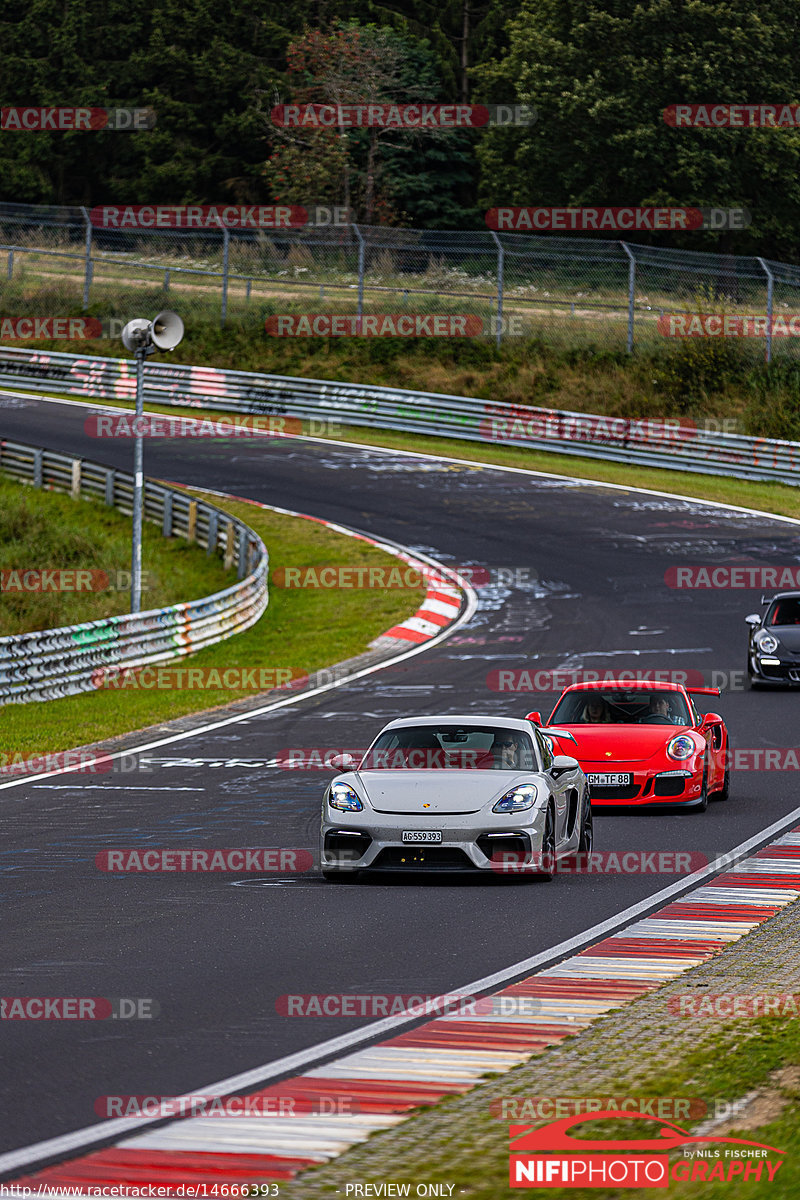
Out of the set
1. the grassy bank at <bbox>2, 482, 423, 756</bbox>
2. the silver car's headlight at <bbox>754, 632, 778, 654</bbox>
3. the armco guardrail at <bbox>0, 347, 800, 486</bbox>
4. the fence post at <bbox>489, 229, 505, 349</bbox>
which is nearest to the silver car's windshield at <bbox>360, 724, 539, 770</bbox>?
the grassy bank at <bbox>2, 482, 423, 756</bbox>

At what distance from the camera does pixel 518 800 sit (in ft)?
39.5

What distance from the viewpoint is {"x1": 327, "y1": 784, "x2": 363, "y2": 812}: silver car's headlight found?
1223 centimetres

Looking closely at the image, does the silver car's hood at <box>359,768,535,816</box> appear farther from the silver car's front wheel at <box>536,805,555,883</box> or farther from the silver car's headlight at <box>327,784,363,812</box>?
the silver car's front wheel at <box>536,805,555,883</box>

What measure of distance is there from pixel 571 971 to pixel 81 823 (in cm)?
700

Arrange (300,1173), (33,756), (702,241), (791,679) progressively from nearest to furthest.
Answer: (300,1173)
(33,756)
(791,679)
(702,241)

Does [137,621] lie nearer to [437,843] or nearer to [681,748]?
[681,748]

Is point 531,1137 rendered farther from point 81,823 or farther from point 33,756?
point 33,756

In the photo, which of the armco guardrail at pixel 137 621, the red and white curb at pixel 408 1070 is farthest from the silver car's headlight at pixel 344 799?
the armco guardrail at pixel 137 621

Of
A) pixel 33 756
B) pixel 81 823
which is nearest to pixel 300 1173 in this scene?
pixel 81 823

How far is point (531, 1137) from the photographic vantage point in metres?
5.71

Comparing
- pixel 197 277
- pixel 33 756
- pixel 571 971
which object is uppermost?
pixel 197 277

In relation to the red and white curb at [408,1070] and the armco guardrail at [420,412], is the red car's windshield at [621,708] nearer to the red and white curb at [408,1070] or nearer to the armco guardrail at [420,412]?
the red and white curb at [408,1070]

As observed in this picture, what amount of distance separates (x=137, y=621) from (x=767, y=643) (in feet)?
31.2

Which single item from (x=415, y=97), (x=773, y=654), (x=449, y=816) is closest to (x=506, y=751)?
(x=449, y=816)
